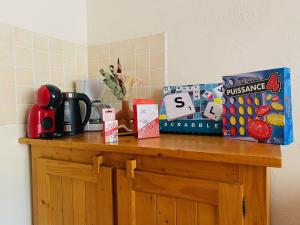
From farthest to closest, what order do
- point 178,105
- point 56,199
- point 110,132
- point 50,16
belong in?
point 50,16, point 178,105, point 56,199, point 110,132

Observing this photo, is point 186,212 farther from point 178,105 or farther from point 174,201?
point 178,105

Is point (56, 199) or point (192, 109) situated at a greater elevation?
point (192, 109)

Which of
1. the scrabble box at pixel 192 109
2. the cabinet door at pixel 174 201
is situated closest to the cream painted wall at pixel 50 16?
the scrabble box at pixel 192 109

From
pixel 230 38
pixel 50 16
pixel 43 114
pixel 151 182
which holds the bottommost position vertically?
pixel 151 182

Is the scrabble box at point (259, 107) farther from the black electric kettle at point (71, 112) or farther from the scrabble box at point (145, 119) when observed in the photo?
the black electric kettle at point (71, 112)

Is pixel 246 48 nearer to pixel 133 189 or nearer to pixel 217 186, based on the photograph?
pixel 217 186

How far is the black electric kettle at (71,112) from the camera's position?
120 cm

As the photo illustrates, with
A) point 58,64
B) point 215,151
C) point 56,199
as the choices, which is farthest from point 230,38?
point 56,199

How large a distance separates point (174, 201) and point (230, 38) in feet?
2.62

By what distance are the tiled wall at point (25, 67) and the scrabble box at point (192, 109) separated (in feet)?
2.07

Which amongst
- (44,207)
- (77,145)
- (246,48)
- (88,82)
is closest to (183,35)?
(246,48)

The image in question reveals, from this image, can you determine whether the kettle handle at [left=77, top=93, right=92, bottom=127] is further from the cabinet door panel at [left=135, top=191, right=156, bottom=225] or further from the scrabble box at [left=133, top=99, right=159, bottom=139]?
the cabinet door panel at [left=135, top=191, right=156, bottom=225]

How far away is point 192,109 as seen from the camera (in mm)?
1130

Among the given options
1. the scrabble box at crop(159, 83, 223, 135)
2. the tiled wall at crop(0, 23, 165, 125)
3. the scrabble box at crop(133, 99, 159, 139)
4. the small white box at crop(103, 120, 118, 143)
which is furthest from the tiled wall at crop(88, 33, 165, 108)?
the small white box at crop(103, 120, 118, 143)
